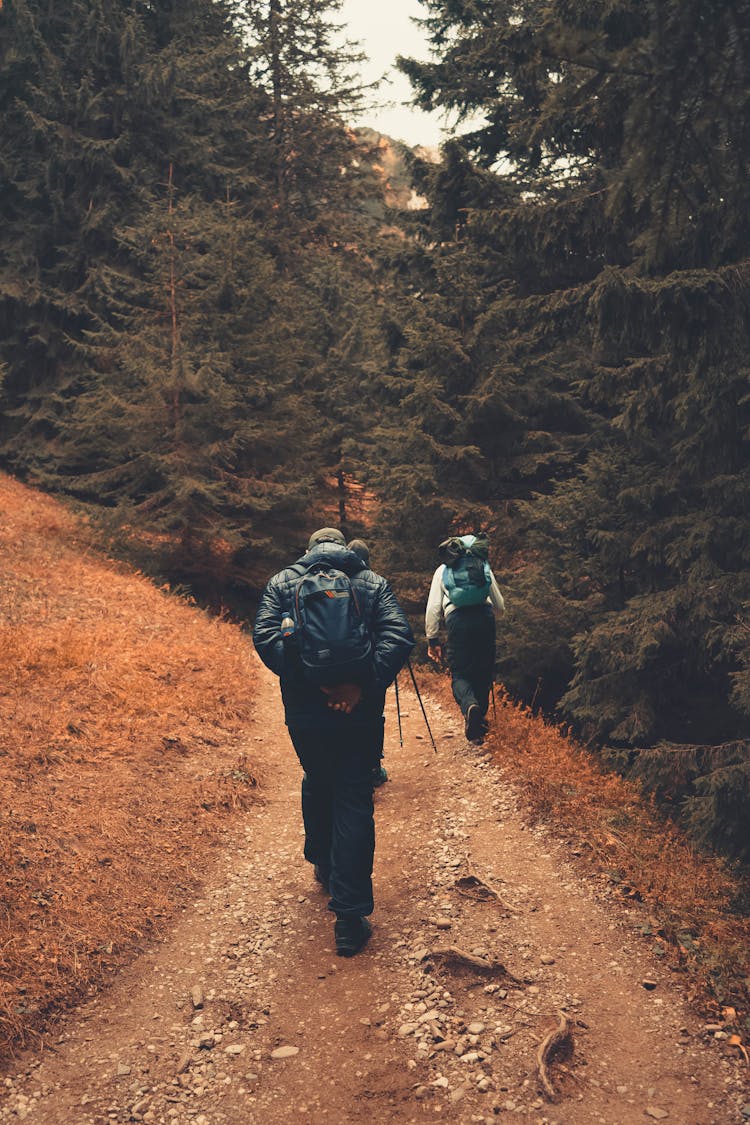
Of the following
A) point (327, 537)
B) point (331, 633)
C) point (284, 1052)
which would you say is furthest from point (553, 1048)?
point (327, 537)

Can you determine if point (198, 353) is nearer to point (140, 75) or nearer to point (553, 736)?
point (140, 75)

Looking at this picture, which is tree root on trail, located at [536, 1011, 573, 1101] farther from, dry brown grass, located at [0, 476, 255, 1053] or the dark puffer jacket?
dry brown grass, located at [0, 476, 255, 1053]

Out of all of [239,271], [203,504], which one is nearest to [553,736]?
[203,504]

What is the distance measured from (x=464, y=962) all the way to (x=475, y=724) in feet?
12.6

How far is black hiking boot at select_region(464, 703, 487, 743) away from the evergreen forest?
1.41 meters

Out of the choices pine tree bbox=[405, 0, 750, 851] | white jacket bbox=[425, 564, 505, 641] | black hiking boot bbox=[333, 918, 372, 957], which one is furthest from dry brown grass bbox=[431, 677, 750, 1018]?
black hiking boot bbox=[333, 918, 372, 957]

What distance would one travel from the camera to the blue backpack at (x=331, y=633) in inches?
175

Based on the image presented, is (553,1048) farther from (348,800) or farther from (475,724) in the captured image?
(475,724)

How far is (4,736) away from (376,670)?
14.2 ft

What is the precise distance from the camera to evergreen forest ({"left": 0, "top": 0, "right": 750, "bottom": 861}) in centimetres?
618

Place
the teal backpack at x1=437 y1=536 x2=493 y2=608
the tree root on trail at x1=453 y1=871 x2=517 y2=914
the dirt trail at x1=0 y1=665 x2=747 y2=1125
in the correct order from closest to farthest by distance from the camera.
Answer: the dirt trail at x1=0 y1=665 x2=747 y2=1125 → the tree root on trail at x1=453 y1=871 x2=517 y2=914 → the teal backpack at x1=437 y1=536 x2=493 y2=608

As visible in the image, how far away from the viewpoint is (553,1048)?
3686 millimetres

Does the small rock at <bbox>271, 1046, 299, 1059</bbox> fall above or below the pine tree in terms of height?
below

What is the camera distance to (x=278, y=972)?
4.66 m
